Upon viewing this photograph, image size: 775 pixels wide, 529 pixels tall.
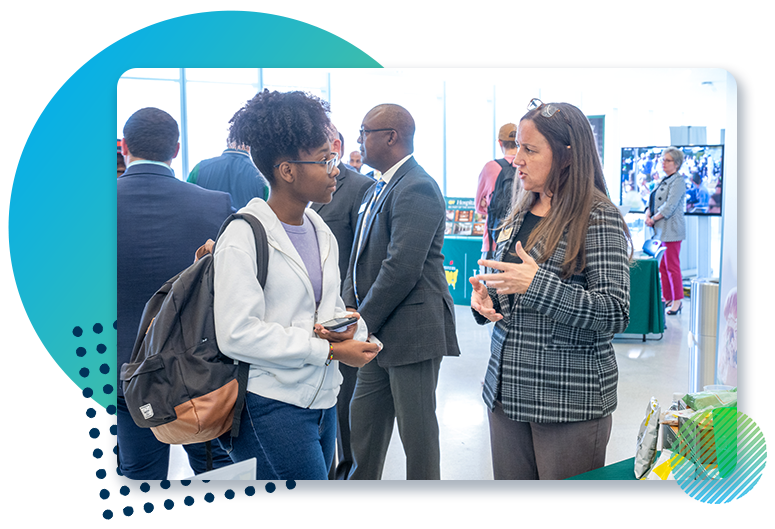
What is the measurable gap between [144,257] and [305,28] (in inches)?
31.3

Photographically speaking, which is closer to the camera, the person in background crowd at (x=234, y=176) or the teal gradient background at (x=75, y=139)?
the teal gradient background at (x=75, y=139)

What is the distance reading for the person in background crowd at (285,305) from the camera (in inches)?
50.9

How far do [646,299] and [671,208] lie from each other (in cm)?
171

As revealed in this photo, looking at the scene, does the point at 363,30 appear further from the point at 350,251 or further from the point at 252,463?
the point at 350,251

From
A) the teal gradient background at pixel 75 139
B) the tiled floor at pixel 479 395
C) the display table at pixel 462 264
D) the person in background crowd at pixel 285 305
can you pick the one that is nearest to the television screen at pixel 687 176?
the tiled floor at pixel 479 395

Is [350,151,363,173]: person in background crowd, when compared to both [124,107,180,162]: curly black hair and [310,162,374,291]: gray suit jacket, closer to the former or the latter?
[310,162,374,291]: gray suit jacket

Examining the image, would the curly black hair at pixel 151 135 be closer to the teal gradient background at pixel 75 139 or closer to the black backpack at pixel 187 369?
the teal gradient background at pixel 75 139

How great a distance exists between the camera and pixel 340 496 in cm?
157

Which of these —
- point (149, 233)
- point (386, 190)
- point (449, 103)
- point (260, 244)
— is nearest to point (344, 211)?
point (386, 190)

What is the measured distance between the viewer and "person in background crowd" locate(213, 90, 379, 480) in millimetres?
1293

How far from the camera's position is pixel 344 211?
2660 mm

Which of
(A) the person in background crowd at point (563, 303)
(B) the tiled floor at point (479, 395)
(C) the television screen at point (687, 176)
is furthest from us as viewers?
(C) the television screen at point (687, 176)

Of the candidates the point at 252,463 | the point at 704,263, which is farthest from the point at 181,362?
the point at 704,263

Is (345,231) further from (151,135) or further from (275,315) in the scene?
(275,315)
